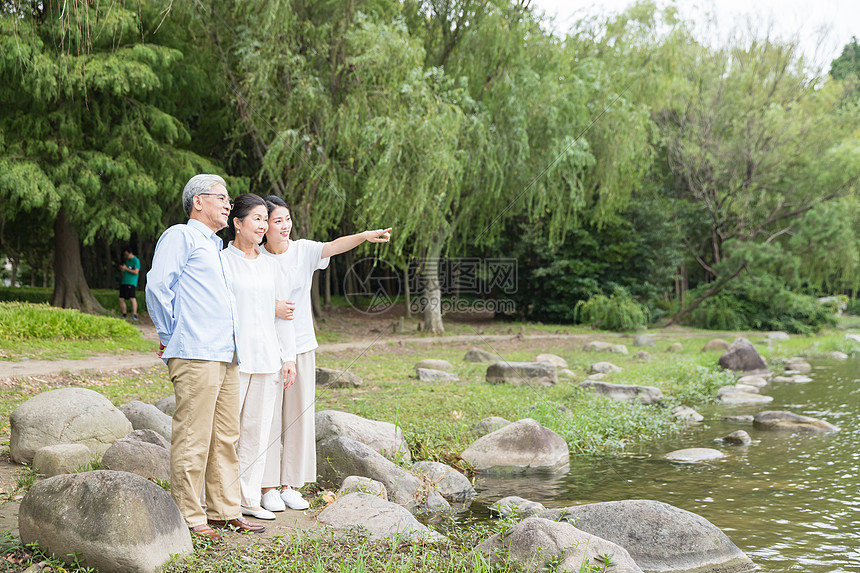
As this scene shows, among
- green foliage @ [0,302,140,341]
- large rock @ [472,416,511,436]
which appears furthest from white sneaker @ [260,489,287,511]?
green foliage @ [0,302,140,341]

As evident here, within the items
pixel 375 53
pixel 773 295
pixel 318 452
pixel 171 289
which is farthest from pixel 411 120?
pixel 773 295

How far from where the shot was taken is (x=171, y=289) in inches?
157

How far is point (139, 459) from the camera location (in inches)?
208

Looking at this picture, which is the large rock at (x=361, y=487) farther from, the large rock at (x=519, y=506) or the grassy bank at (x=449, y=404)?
the large rock at (x=519, y=506)

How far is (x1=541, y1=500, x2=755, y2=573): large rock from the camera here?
477cm

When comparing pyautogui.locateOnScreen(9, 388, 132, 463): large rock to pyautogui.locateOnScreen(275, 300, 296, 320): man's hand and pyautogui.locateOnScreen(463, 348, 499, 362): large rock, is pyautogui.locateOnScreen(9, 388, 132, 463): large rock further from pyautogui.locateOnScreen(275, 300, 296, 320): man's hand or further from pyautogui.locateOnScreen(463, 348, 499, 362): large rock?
pyautogui.locateOnScreen(463, 348, 499, 362): large rock

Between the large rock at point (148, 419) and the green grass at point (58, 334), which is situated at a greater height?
the green grass at point (58, 334)

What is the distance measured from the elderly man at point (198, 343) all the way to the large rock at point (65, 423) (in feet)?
6.44

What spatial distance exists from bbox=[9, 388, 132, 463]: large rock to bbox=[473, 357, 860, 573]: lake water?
10.0ft

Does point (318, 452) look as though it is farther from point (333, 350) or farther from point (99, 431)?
point (333, 350)

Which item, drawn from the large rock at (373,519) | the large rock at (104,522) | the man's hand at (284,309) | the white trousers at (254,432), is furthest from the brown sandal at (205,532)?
the man's hand at (284,309)

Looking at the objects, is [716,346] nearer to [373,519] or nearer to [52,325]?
[52,325]

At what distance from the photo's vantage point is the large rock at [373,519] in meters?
4.50

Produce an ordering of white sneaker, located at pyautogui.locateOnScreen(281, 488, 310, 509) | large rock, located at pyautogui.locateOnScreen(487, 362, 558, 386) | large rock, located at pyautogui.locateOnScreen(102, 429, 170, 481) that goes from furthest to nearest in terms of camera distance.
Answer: large rock, located at pyautogui.locateOnScreen(487, 362, 558, 386) < large rock, located at pyautogui.locateOnScreen(102, 429, 170, 481) < white sneaker, located at pyautogui.locateOnScreen(281, 488, 310, 509)
